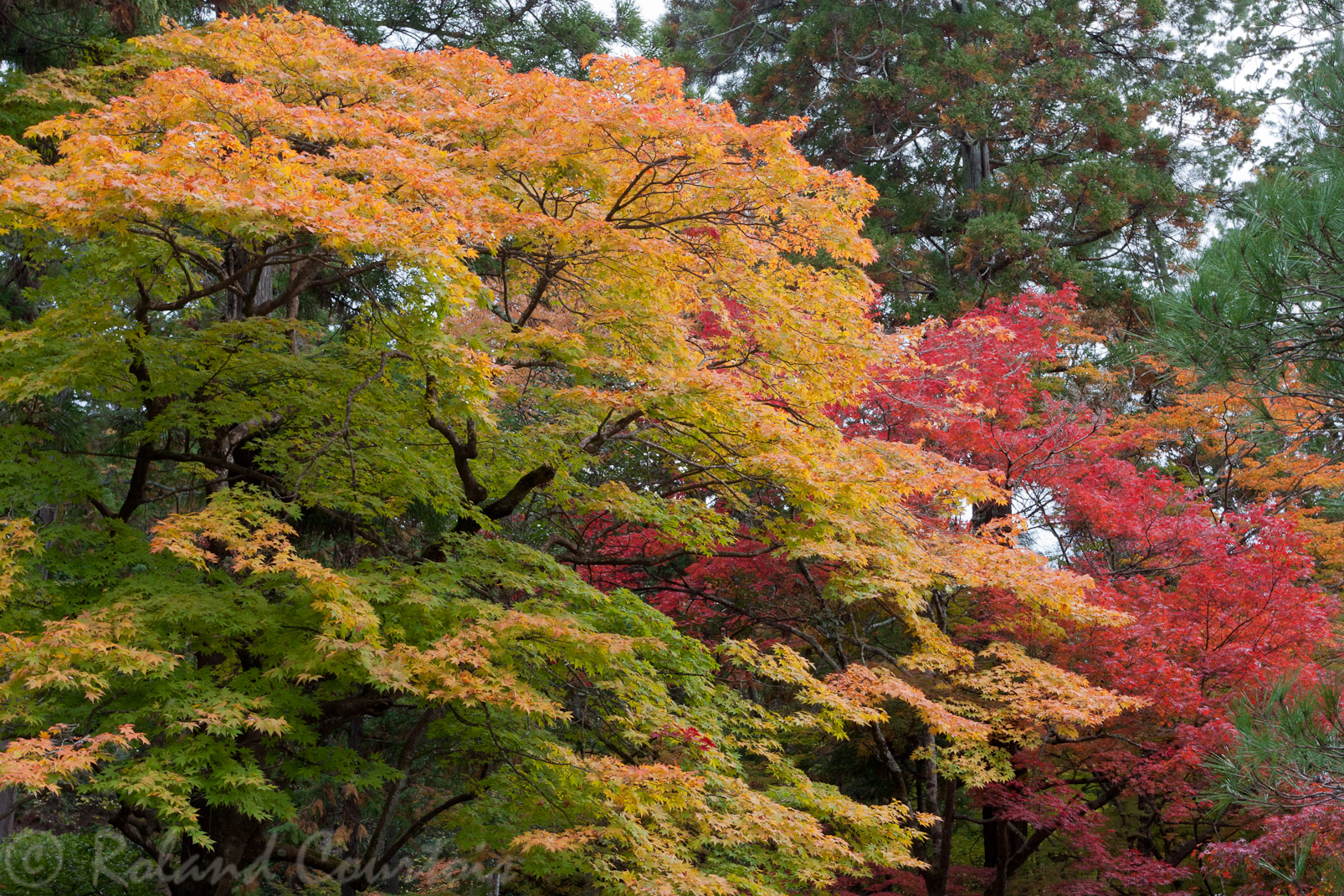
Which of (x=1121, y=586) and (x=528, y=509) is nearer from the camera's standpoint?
(x=528, y=509)

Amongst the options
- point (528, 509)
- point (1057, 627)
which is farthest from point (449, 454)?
point (1057, 627)

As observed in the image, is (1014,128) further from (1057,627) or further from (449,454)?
(449,454)

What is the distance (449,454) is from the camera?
8000 mm

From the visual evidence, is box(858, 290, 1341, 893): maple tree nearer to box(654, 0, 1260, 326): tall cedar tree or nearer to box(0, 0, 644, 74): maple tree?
box(654, 0, 1260, 326): tall cedar tree

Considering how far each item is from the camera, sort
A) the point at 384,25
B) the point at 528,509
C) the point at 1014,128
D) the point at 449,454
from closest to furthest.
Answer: the point at 449,454 → the point at 528,509 → the point at 384,25 → the point at 1014,128

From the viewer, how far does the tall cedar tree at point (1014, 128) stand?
15.4 meters

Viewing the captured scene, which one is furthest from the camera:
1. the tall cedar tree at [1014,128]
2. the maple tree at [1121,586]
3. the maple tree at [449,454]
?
the tall cedar tree at [1014,128]

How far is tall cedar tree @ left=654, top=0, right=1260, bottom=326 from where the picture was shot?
606 inches

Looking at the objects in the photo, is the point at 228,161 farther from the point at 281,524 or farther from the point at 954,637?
the point at 954,637

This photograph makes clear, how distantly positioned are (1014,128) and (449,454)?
11.9m

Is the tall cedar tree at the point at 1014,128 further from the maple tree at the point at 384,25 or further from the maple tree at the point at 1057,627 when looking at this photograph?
the maple tree at the point at 1057,627

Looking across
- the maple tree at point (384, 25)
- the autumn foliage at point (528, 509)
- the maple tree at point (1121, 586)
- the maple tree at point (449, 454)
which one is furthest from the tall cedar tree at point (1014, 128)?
the maple tree at point (449, 454)

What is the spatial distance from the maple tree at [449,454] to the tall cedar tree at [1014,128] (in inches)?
302

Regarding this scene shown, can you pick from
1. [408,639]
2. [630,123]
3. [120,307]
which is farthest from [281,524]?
[630,123]
